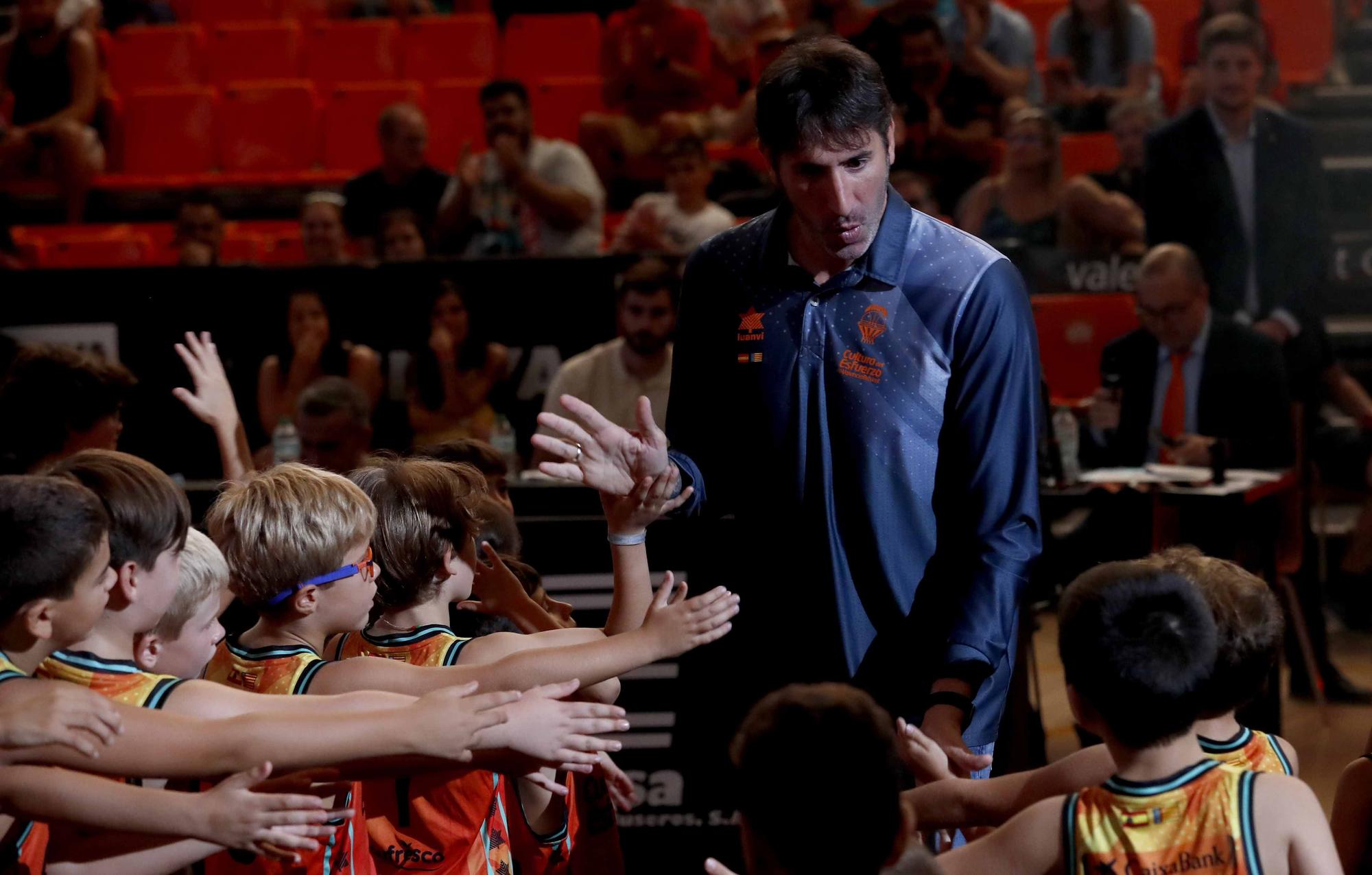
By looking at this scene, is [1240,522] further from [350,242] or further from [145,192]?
[145,192]

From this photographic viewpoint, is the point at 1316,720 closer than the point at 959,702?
No

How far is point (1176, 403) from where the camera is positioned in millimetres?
6621

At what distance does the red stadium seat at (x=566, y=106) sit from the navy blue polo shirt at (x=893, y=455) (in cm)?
785

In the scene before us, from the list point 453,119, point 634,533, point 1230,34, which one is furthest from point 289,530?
point 453,119

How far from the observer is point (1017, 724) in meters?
4.92

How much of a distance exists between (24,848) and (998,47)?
26.2 ft

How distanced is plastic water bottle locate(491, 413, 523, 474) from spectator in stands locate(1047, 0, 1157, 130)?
4.46m

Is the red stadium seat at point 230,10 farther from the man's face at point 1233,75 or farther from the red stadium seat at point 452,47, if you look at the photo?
the man's face at point 1233,75

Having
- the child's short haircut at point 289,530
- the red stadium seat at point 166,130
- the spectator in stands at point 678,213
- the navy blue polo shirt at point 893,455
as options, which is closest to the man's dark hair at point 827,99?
the navy blue polo shirt at point 893,455

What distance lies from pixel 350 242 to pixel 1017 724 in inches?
203

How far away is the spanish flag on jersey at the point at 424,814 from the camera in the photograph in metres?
2.96

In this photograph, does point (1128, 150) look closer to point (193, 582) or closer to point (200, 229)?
point (200, 229)

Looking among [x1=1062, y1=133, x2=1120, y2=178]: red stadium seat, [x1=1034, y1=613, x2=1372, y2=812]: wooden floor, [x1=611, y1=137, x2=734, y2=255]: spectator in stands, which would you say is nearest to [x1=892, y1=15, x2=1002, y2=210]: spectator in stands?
[x1=1062, y1=133, x2=1120, y2=178]: red stadium seat

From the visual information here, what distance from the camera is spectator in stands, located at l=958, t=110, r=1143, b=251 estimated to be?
7.93m
